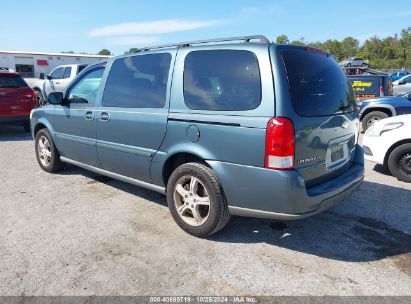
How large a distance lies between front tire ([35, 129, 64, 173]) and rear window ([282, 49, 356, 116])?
4.07 m

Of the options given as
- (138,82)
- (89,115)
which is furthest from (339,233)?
(89,115)

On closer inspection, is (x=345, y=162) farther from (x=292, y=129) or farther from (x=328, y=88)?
(x=292, y=129)

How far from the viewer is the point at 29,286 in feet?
9.20

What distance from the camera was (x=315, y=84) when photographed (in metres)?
3.27

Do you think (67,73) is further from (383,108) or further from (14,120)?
(383,108)

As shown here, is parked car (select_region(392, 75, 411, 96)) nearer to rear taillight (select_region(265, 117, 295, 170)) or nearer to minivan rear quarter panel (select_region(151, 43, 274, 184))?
minivan rear quarter panel (select_region(151, 43, 274, 184))

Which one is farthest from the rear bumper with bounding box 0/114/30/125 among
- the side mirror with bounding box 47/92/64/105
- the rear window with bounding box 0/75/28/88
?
the side mirror with bounding box 47/92/64/105

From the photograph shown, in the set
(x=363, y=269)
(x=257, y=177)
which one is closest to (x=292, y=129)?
(x=257, y=177)

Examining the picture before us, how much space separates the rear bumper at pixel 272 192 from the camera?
295cm

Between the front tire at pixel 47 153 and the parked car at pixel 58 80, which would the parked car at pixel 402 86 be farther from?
the front tire at pixel 47 153

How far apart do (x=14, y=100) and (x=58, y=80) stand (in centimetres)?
655

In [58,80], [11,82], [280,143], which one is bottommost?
[280,143]

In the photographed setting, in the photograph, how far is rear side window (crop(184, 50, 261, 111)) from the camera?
10.1ft

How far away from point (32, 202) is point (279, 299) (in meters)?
3.42
